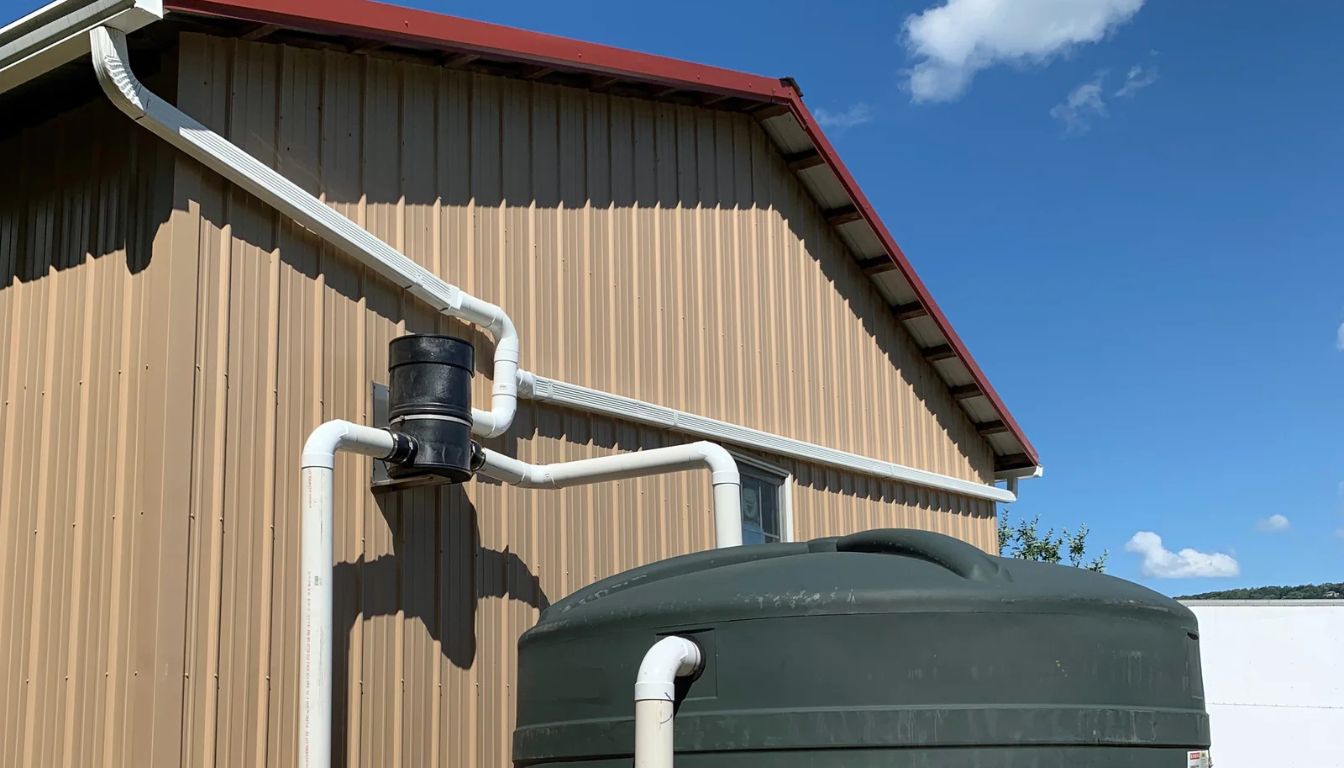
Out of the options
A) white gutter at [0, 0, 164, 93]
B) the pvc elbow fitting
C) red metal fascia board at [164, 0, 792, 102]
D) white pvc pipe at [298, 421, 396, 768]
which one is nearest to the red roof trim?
red metal fascia board at [164, 0, 792, 102]

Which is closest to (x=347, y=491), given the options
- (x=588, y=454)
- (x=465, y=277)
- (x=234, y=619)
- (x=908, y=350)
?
(x=234, y=619)

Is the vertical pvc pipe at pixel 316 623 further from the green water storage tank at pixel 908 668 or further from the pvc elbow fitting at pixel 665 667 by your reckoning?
the pvc elbow fitting at pixel 665 667

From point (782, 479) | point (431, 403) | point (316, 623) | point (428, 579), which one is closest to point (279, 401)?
point (431, 403)

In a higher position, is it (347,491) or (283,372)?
(283,372)

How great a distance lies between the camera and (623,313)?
8.42 meters

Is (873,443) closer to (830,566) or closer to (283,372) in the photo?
(283,372)

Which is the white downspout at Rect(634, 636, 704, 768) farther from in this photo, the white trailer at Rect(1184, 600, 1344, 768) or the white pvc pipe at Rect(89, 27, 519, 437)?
the white trailer at Rect(1184, 600, 1344, 768)

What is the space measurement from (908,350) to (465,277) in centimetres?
558

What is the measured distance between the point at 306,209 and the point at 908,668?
11.8 feet

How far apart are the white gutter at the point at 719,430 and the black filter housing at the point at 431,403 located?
1132mm

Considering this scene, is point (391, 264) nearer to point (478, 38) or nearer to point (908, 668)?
point (478, 38)

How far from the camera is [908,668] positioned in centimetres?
382

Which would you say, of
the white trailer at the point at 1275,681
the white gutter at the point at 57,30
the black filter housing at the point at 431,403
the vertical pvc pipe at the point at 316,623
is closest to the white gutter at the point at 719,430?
the black filter housing at the point at 431,403

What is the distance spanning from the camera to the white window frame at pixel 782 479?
368 inches
